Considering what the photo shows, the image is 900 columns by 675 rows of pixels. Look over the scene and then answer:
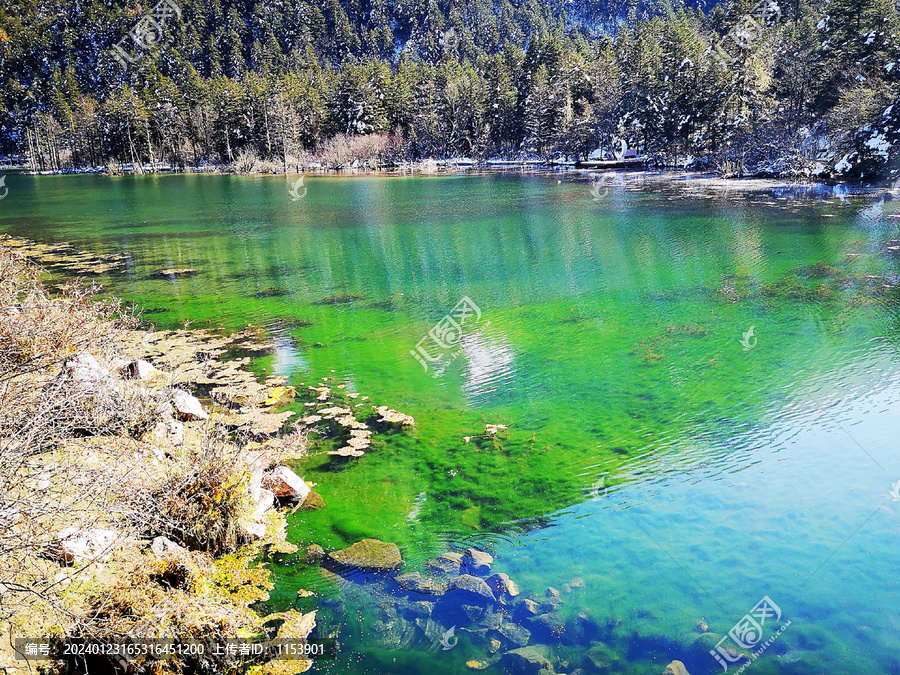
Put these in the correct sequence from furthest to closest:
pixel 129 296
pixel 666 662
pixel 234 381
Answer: pixel 129 296
pixel 234 381
pixel 666 662

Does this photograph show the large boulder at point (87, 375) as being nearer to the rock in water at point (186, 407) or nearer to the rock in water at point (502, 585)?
the rock in water at point (186, 407)

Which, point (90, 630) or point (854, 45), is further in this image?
point (854, 45)

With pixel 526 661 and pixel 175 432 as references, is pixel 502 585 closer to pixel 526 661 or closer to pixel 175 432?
pixel 526 661

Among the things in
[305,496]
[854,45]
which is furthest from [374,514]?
[854,45]

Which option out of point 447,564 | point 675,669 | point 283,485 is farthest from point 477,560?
point 283,485

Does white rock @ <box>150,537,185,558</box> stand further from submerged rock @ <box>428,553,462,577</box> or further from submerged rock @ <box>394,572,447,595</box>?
submerged rock @ <box>428,553,462,577</box>

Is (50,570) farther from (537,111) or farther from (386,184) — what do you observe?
(537,111)

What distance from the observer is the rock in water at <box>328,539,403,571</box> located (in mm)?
7070

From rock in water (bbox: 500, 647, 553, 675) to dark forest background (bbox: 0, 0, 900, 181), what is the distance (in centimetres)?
4670

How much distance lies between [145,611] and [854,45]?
63.7m

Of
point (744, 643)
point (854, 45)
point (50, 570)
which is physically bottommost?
point (744, 643)

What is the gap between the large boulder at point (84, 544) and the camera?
5.44 m

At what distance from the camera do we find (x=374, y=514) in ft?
26.5

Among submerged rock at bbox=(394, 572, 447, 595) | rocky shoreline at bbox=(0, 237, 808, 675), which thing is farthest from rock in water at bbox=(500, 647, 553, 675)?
submerged rock at bbox=(394, 572, 447, 595)
